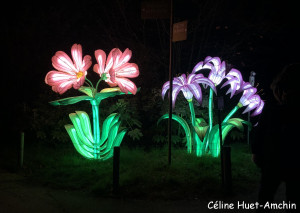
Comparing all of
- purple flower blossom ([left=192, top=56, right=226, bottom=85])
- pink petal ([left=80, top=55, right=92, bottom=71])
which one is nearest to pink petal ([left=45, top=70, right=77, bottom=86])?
pink petal ([left=80, top=55, right=92, bottom=71])

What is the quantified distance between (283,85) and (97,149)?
6.21 m

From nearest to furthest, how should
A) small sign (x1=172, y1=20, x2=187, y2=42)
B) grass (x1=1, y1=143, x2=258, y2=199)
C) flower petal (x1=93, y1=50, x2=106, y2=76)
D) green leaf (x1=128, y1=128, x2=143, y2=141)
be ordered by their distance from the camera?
1. grass (x1=1, y1=143, x2=258, y2=199)
2. small sign (x1=172, y1=20, x2=187, y2=42)
3. flower petal (x1=93, y1=50, x2=106, y2=76)
4. green leaf (x1=128, y1=128, x2=143, y2=141)

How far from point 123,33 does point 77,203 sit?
32.0 ft

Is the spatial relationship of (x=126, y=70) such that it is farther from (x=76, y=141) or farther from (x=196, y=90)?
(x=76, y=141)

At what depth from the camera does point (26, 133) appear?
13289mm

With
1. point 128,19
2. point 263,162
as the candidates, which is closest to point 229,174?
point 263,162

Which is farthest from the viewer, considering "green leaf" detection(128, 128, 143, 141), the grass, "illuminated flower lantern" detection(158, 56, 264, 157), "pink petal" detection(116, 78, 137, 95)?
"green leaf" detection(128, 128, 143, 141)

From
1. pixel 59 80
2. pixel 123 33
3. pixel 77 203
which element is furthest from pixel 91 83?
pixel 123 33

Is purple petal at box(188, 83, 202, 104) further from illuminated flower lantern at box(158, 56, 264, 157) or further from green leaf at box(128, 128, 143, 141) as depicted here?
green leaf at box(128, 128, 143, 141)

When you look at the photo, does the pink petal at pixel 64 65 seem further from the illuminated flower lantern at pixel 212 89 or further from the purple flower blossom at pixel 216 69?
the purple flower blossom at pixel 216 69

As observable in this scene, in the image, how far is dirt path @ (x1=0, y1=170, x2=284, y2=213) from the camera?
541 centimetres

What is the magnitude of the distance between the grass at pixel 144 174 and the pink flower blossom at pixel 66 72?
6.98 ft

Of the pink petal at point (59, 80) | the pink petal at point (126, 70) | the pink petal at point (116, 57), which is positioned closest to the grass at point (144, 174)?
the pink petal at point (59, 80)

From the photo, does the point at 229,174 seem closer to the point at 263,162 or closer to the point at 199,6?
the point at 263,162
